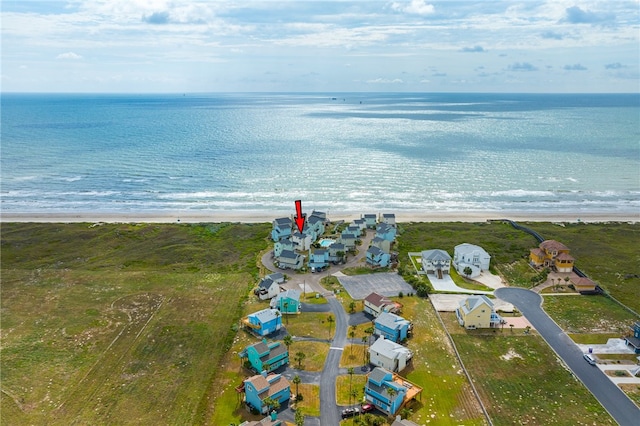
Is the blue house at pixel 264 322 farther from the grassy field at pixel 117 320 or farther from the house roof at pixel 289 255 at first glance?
the house roof at pixel 289 255

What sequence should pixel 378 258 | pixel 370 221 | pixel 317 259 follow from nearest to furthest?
pixel 317 259
pixel 378 258
pixel 370 221

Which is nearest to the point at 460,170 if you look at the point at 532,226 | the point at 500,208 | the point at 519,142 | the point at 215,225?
the point at 500,208

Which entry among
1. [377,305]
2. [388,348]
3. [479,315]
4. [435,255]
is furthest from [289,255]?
[479,315]

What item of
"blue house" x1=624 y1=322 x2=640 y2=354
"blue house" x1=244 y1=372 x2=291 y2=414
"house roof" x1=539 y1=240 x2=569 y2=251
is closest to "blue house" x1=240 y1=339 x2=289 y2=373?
"blue house" x1=244 y1=372 x2=291 y2=414

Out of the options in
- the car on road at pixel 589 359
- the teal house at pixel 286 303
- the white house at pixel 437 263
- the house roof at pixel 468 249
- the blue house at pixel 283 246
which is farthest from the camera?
the blue house at pixel 283 246

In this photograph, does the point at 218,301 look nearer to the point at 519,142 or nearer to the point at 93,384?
the point at 93,384

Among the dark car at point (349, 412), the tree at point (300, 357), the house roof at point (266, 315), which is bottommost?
the dark car at point (349, 412)

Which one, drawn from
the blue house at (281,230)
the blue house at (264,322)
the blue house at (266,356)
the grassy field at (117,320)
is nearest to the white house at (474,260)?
the blue house at (281,230)

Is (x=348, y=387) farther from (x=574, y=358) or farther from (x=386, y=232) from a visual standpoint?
(x=386, y=232)
